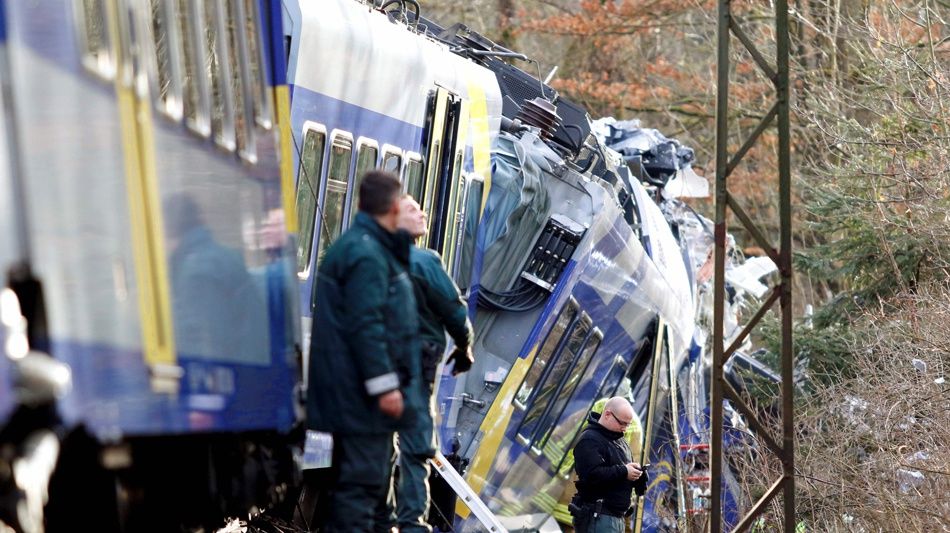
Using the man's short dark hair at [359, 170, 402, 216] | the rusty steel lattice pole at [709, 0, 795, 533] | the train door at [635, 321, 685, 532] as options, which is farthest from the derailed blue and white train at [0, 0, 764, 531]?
the train door at [635, 321, 685, 532]

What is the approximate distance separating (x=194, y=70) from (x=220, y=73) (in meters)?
0.41

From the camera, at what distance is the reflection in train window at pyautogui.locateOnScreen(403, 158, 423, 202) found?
10727mm

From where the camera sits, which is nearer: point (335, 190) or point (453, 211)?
point (335, 190)

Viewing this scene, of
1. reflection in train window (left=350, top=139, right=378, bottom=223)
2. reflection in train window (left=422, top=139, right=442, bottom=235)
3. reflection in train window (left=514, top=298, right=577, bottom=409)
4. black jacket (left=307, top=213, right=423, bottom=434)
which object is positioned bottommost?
reflection in train window (left=514, top=298, right=577, bottom=409)

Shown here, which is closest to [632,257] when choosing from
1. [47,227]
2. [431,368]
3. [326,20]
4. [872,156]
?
[872,156]

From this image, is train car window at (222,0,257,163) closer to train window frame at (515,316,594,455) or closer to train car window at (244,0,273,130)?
train car window at (244,0,273,130)

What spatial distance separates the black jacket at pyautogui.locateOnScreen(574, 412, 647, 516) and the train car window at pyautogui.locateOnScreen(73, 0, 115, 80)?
340 inches

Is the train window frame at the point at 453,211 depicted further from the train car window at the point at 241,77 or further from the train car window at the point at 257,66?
the train car window at the point at 241,77

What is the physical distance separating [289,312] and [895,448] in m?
6.76

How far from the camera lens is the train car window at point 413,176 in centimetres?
1071

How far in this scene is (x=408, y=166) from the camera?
1070 cm

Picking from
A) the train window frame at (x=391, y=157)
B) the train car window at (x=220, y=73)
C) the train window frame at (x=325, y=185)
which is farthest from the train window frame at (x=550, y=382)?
the train car window at (x=220, y=73)

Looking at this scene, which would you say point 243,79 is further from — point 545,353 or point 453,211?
point 545,353

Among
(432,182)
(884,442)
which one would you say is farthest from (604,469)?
(432,182)
